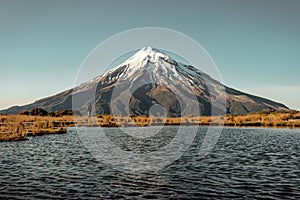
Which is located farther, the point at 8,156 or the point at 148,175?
the point at 8,156

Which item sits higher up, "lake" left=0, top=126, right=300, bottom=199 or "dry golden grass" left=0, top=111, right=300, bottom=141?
"dry golden grass" left=0, top=111, right=300, bottom=141

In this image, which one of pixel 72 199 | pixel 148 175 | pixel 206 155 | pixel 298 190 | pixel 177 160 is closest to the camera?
pixel 72 199

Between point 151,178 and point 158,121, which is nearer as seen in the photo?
point 151,178

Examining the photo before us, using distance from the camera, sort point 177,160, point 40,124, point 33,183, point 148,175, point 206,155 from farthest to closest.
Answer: point 40,124
point 206,155
point 177,160
point 148,175
point 33,183

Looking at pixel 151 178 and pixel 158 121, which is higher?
pixel 158 121

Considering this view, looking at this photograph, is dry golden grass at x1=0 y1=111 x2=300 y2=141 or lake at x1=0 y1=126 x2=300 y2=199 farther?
dry golden grass at x1=0 y1=111 x2=300 y2=141

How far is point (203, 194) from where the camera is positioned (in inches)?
483

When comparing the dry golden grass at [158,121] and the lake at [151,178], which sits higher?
the dry golden grass at [158,121]

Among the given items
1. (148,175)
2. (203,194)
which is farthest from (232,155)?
(203,194)

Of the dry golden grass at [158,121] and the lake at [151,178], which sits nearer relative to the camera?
the lake at [151,178]

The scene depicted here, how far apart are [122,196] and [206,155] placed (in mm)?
11197

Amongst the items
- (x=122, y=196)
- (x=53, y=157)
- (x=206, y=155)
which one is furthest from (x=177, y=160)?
(x=122, y=196)

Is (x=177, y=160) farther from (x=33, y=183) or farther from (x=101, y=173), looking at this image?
(x=33, y=183)

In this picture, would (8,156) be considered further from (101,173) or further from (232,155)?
(232,155)
